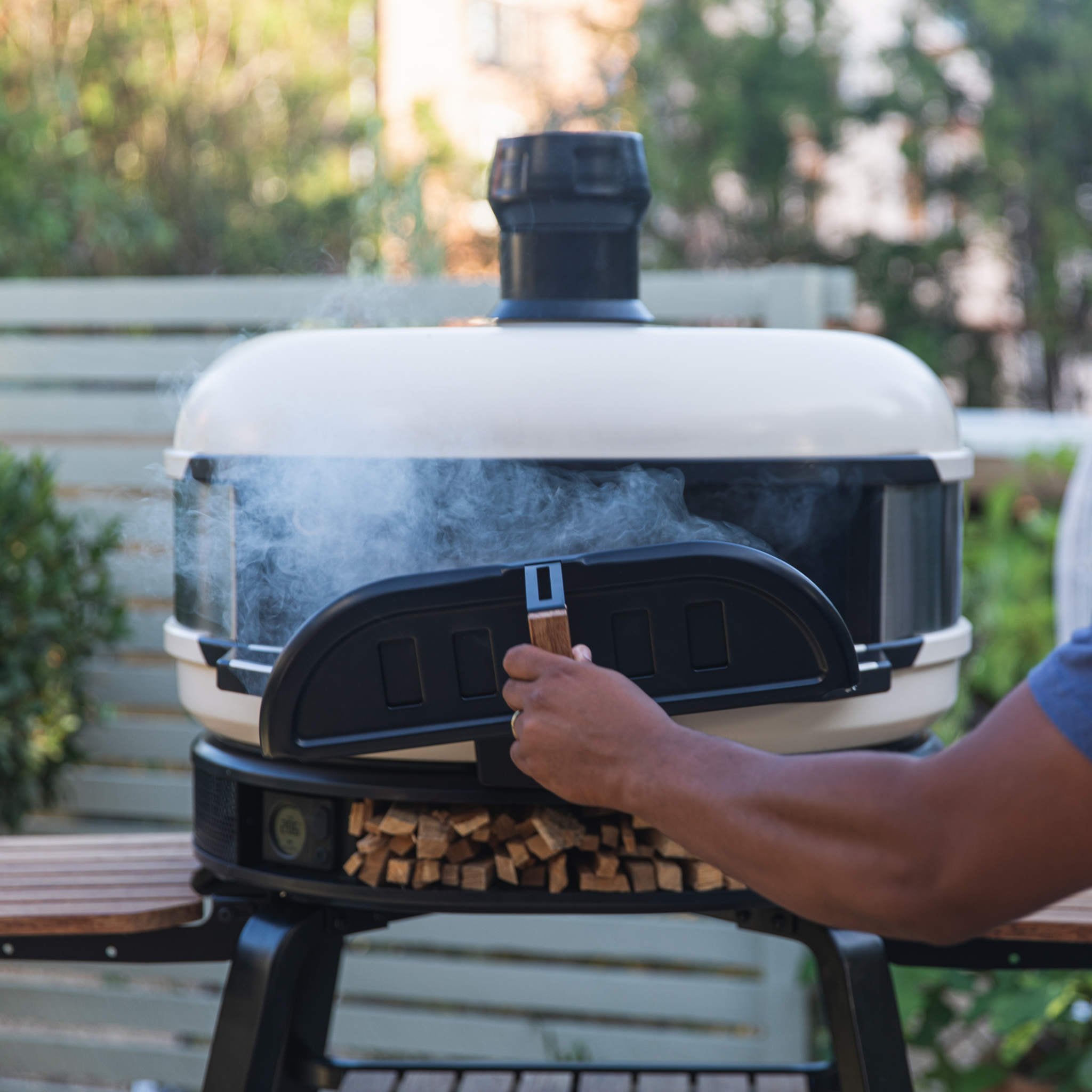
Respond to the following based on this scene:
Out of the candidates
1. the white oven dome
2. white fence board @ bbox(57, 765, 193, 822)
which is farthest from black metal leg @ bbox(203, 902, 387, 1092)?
white fence board @ bbox(57, 765, 193, 822)

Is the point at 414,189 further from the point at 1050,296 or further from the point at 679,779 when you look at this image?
the point at 1050,296

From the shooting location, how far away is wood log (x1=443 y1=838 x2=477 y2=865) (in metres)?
1.34

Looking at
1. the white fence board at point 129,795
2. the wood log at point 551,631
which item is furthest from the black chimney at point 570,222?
the white fence board at point 129,795

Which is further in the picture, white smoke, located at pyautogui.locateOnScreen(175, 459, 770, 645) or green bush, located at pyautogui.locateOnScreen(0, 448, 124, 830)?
green bush, located at pyautogui.locateOnScreen(0, 448, 124, 830)

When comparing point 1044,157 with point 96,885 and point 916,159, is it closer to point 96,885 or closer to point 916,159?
point 916,159

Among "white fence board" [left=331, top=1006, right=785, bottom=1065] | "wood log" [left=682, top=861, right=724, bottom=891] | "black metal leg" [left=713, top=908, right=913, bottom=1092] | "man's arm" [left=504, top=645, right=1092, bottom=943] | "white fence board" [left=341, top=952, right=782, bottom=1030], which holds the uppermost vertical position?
"man's arm" [left=504, top=645, right=1092, bottom=943]

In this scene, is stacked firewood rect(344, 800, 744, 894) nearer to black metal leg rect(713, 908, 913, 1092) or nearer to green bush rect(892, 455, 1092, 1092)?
black metal leg rect(713, 908, 913, 1092)

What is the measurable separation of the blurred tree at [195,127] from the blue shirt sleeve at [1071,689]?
542 cm

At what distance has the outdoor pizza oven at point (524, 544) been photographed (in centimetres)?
124

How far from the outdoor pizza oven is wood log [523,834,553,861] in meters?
0.05

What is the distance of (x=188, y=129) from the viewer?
7.26 meters

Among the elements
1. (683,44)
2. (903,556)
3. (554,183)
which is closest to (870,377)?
(903,556)

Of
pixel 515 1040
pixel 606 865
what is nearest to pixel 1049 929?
pixel 606 865

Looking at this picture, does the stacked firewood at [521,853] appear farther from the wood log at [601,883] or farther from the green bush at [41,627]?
the green bush at [41,627]
